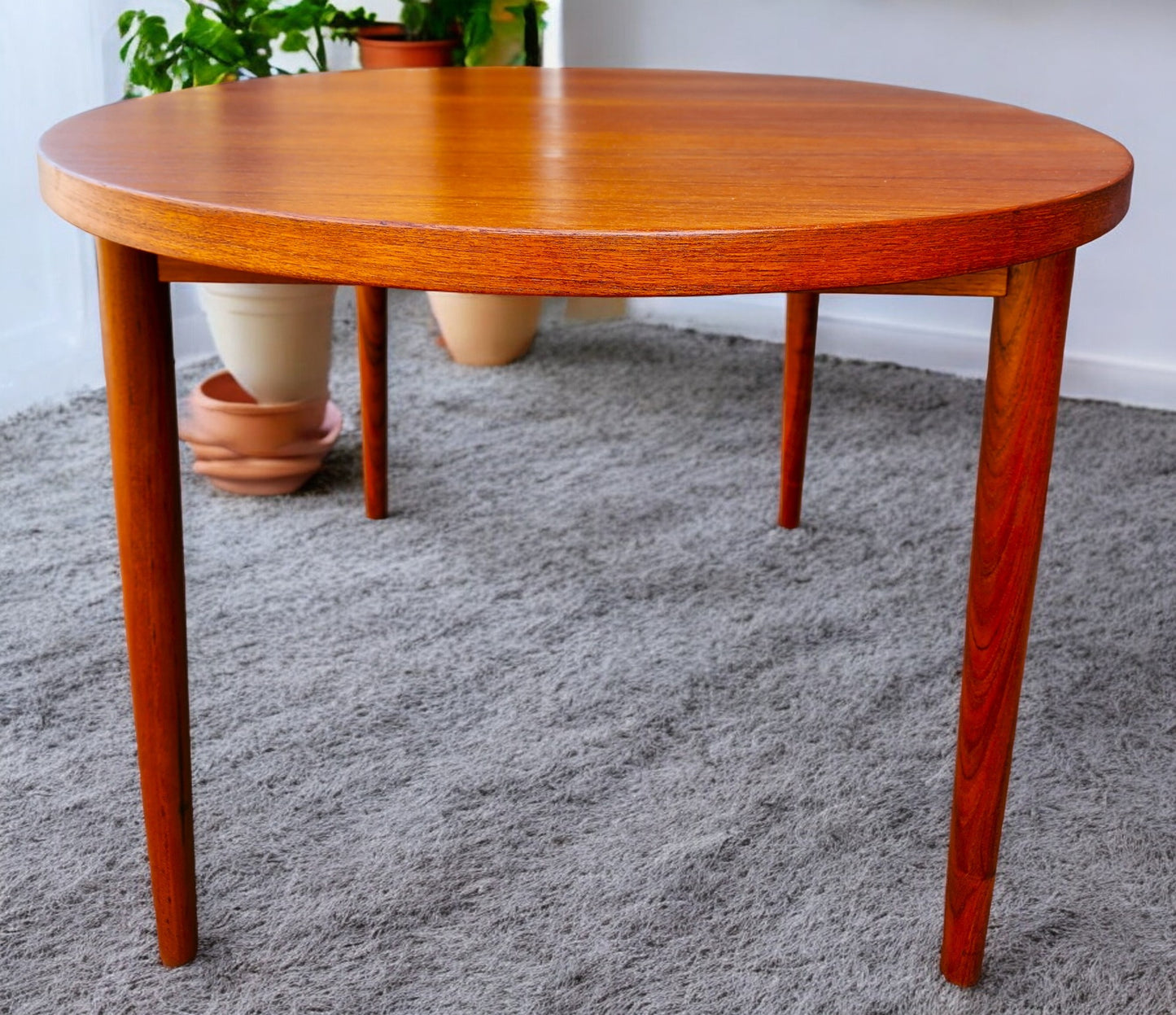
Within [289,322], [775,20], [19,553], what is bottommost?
[19,553]

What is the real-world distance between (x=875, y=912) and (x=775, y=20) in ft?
5.29

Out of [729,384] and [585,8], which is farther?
[585,8]

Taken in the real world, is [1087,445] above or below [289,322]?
below

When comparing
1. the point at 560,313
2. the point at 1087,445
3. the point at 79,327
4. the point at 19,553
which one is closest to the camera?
the point at 19,553

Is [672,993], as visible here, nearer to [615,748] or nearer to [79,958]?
[615,748]

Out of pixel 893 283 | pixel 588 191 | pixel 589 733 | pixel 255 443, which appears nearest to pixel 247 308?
pixel 255 443

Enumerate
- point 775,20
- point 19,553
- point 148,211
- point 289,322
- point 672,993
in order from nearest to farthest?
point 148,211
point 672,993
point 19,553
point 289,322
point 775,20

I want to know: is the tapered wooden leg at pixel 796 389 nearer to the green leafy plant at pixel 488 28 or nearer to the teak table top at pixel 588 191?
the teak table top at pixel 588 191

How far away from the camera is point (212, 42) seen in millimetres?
1596

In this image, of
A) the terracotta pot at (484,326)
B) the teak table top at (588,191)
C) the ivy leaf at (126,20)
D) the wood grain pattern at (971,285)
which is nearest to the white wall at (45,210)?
the ivy leaf at (126,20)

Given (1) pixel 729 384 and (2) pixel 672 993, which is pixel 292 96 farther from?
(1) pixel 729 384

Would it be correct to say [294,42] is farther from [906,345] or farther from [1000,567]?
[1000,567]

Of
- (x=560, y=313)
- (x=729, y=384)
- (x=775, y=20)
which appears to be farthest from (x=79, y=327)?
(x=775, y=20)

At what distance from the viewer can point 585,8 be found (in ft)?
7.41
